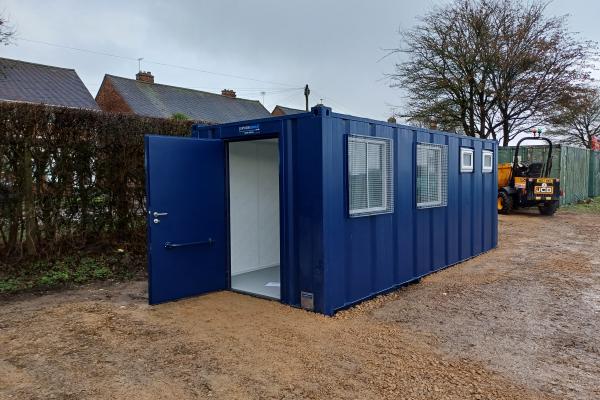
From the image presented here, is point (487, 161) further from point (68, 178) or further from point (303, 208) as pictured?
point (68, 178)

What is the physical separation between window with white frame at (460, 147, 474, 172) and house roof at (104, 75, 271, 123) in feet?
64.3

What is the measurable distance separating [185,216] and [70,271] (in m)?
2.34

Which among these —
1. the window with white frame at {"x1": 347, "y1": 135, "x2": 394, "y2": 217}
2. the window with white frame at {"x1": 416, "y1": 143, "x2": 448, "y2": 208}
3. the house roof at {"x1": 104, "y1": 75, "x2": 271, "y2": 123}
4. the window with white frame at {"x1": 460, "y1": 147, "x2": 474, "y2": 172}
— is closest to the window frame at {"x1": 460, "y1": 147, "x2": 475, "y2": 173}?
the window with white frame at {"x1": 460, "y1": 147, "x2": 474, "y2": 172}

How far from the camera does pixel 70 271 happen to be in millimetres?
6246

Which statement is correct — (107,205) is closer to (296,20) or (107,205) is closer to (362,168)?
(362,168)

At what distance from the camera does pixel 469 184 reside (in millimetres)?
7645

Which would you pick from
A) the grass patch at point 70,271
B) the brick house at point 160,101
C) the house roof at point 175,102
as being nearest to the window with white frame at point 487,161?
the grass patch at point 70,271

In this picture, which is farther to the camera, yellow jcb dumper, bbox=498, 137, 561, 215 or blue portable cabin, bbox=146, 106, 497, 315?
yellow jcb dumper, bbox=498, 137, 561, 215

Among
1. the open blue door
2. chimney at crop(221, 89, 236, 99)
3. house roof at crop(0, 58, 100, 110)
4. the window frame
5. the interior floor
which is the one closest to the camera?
the open blue door

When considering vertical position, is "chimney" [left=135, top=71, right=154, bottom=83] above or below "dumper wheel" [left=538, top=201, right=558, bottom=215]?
above

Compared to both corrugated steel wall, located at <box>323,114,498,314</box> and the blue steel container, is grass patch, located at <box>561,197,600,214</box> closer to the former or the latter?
corrugated steel wall, located at <box>323,114,498,314</box>

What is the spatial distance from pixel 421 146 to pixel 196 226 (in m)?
3.22

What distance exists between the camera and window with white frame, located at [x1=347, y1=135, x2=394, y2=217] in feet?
16.2

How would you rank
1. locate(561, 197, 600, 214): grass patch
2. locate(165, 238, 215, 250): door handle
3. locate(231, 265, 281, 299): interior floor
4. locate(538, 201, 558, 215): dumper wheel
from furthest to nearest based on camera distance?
locate(561, 197, 600, 214): grass patch → locate(538, 201, 558, 215): dumper wheel → locate(231, 265, 281, 299): interior floor → locate(165, 238, 215, 250): door handle
